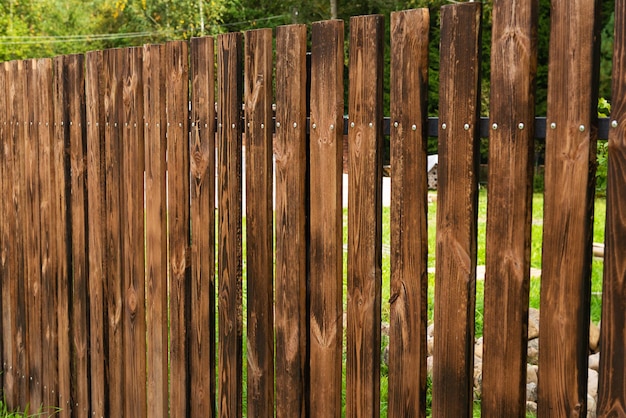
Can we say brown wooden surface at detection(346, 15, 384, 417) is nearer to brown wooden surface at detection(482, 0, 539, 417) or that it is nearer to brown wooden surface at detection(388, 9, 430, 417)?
brown wooden surface at detection(388, 9, 430, 417)

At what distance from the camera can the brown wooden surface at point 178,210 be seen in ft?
9.89

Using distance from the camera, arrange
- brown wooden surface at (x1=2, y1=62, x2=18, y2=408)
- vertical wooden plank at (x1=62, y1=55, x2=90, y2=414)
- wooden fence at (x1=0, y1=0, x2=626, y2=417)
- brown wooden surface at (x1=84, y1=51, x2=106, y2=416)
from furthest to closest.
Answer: brown wooden surface at (x1=2, y1=62, x2=18, y2=408)
vertical wooden plank at (x1=62, y1=55, x2=90, y2=414)
brown wooden surface at (x1=84, y1=51, x2=106, y2=416)
wooden fence at (x1=0, y1=0, x2=626, y2=417)

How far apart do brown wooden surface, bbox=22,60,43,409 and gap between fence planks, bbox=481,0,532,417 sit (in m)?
2.69

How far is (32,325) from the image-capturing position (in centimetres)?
418

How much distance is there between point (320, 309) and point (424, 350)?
0.41 m

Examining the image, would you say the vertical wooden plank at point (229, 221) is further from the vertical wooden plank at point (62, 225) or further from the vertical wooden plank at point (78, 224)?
the vertical wooden plank at point (62, 225)

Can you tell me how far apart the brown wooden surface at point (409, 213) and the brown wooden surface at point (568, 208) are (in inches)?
14.9

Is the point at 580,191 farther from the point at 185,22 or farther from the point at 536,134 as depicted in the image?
the point at 185,22

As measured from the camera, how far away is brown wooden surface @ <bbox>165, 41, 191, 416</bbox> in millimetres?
3016

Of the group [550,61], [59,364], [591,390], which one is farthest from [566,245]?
[59,364]

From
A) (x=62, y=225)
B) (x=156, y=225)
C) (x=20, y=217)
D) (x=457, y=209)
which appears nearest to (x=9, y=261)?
(x=20, y=217)

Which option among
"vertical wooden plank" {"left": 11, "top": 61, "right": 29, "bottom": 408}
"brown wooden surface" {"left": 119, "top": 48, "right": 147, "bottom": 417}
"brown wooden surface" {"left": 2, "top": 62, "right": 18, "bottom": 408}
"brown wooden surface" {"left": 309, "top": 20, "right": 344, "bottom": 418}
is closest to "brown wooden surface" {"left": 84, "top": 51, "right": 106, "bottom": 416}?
"brown wooden surface" {"left": 119, "top": 48, "right": 147, "bottom": 417}

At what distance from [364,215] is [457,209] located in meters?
0.33

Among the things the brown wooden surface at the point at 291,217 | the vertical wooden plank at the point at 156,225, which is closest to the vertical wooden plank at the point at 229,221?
the brown wooden surface at the point at 291,217
